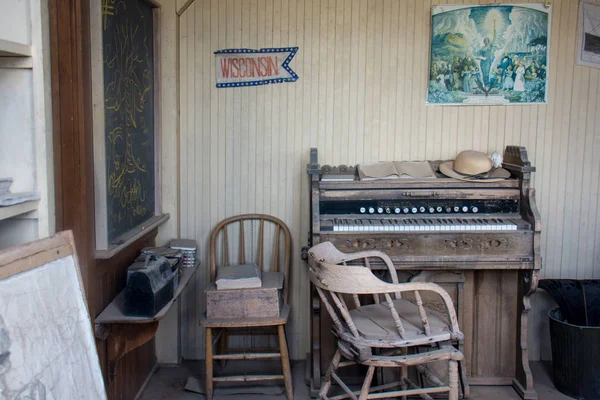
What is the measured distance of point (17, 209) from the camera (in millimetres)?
1987

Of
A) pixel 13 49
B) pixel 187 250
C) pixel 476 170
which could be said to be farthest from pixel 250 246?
pixel 13 49

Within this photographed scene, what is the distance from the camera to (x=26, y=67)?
209 centimetres

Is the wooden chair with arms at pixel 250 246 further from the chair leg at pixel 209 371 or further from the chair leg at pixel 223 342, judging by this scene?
the chair leg at pixel 209 371

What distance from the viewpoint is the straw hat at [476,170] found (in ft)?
12.5

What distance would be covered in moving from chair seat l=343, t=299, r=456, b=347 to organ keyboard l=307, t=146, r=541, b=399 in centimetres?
35

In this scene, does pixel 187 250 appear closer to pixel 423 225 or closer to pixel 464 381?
pixel 423 225

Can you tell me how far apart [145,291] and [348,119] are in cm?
189

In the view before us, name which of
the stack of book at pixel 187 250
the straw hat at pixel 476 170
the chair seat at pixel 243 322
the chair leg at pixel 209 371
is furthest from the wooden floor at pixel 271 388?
the straw hat at pixel 476 170

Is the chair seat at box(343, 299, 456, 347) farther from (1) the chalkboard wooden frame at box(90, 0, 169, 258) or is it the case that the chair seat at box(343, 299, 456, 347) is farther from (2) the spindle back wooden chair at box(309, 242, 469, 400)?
(1) the chalkboard wooden frame at box(90, 0, 169, 258)

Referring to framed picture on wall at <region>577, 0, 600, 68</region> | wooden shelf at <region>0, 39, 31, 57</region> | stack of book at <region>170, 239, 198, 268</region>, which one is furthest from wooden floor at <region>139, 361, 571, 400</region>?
wooden shelf at <region>0, 39, 31, 57</region>

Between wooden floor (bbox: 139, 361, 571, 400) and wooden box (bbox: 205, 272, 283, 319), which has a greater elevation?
wooden box (bbox: 205, 272, 283, 319)

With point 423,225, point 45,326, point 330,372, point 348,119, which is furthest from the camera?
point 348,119

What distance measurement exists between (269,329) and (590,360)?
1958 mm

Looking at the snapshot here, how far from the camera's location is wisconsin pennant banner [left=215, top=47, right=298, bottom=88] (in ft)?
13.7
